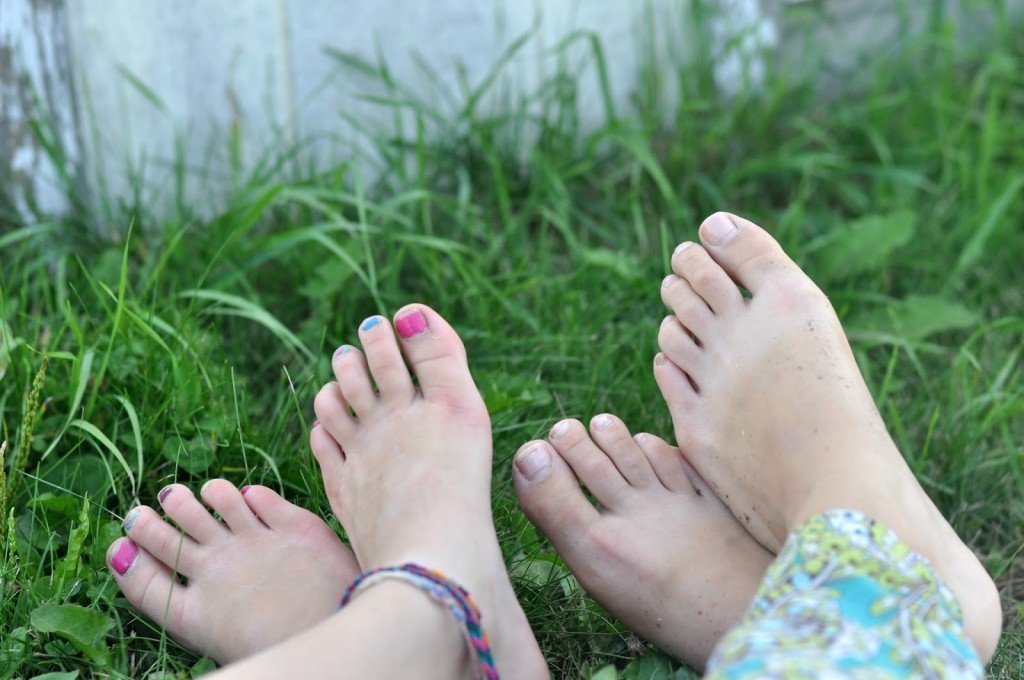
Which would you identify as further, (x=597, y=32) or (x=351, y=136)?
(x=597, y=32)

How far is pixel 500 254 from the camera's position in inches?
75.9

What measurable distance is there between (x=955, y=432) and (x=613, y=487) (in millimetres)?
588

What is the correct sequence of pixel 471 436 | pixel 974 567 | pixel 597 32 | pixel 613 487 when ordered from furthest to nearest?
1. pixel 597 32
2. pixel 613 487
3. pixel 471 436
4. pixel 974 567

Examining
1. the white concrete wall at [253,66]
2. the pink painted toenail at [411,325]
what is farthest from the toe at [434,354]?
the white concrete wall at [253,66]

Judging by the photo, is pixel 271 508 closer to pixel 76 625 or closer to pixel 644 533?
pixel 76 625

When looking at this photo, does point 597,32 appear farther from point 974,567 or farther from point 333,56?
point 974,567

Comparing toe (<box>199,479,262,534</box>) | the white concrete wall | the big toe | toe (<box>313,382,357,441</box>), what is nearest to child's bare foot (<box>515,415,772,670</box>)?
the big toe

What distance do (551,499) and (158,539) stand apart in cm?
51

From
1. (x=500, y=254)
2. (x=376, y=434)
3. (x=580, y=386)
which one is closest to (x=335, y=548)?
(x=376, y=434)

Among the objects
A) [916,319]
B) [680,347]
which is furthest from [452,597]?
[916,319]

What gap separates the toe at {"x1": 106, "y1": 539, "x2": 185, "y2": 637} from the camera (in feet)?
4.25

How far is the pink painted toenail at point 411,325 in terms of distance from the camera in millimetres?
1425

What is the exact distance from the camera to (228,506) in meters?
1.41

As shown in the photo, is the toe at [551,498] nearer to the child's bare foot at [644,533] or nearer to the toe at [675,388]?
the child's bare foot at [644,533]
